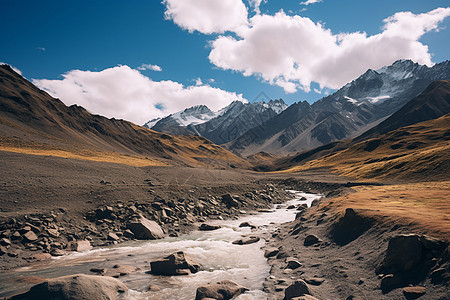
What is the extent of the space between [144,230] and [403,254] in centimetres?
2111

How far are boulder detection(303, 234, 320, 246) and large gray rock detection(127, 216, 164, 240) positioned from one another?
14116 millimetres

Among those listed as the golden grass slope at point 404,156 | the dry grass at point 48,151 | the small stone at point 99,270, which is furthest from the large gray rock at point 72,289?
the golden grass slope at point 404,156

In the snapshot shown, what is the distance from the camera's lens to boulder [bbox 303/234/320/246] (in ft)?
66.9

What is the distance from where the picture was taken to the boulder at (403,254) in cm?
1194

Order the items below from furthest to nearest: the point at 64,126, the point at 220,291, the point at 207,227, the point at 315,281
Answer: the point at 64,126
the point at 207,227
the point at 315,281
the point at 220,291

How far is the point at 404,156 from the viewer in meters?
87.1

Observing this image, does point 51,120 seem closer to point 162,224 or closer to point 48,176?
point 48,176

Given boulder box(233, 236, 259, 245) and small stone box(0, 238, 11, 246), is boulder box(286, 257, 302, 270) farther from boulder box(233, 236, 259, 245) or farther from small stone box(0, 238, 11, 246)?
small stone box(0, 238, 11, 246)

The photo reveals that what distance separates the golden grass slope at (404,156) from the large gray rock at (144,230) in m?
64.2

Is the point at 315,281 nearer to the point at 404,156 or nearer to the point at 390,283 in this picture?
the point at 390,283

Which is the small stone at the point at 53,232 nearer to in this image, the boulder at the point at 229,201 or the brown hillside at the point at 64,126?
the boulder at the point at 229,201

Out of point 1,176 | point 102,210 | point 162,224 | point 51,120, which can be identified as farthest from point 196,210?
point 51,120

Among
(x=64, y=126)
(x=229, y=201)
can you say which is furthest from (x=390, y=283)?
(x=64, y=126)

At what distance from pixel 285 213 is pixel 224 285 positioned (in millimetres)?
28147
